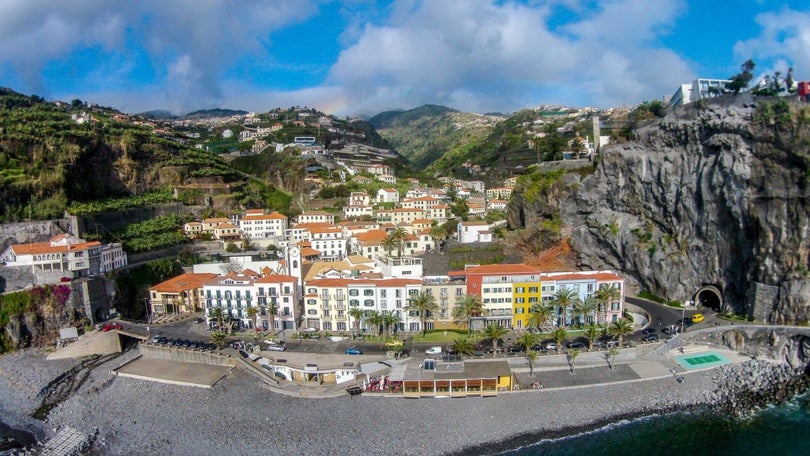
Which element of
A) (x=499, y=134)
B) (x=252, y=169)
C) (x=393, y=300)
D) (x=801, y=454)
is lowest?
(x=801, y=454)

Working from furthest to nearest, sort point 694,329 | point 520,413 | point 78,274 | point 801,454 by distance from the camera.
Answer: point 78,274, point 694,329, point 520,413, point 801,454

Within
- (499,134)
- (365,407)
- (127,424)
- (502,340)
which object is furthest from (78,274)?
(499,134)

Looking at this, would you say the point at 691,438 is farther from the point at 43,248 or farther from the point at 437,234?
the point at 43,248

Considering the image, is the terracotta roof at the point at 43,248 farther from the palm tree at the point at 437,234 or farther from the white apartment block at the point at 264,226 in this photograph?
the palm tree at the point at 437,234

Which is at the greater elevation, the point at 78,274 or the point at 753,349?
the point at 78,274

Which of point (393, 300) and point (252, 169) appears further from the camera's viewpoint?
point (252, 169)

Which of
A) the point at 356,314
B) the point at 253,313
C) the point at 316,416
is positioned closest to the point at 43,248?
the point at 253,313

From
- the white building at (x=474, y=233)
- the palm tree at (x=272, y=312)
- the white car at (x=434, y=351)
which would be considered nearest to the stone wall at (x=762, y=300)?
the white building at (x=474, y=233)

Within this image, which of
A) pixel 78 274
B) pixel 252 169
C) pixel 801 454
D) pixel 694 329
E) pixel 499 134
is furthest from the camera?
pixel 499 134

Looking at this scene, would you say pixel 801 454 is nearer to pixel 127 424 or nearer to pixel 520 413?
pixel 520 413
